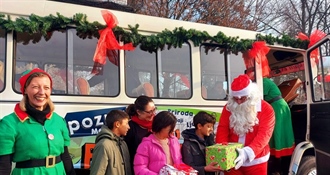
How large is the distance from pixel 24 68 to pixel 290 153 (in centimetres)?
388

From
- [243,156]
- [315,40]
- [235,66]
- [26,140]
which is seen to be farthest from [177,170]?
[315,40]

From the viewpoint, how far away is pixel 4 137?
102 inches

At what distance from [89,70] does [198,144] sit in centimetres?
159

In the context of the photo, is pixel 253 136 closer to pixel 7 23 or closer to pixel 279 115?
pixel 279 115

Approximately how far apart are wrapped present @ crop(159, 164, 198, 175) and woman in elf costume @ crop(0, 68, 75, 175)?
2.85 ft

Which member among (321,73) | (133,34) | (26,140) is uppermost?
(133,34)

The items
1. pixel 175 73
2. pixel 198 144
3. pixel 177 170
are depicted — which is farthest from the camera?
pixel 175 73

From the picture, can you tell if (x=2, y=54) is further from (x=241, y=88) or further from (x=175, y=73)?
(x=241, y=88)

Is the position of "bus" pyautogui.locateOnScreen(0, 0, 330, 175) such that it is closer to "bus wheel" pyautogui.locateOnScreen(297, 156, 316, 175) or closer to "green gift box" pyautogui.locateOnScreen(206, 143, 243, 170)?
"bus wheel" pyautogui.locateOnScreen(297, 156, 316, 175)

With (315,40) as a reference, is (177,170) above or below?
below

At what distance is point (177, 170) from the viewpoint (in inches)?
125

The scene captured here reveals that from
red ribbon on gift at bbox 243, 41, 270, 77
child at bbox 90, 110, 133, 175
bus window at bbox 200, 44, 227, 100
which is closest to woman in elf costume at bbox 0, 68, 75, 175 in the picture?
child at bbox 90, 110, 133, 175

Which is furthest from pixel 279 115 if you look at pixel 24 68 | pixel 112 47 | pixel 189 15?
pixel 189 15

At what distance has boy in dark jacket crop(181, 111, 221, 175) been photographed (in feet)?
11.5
